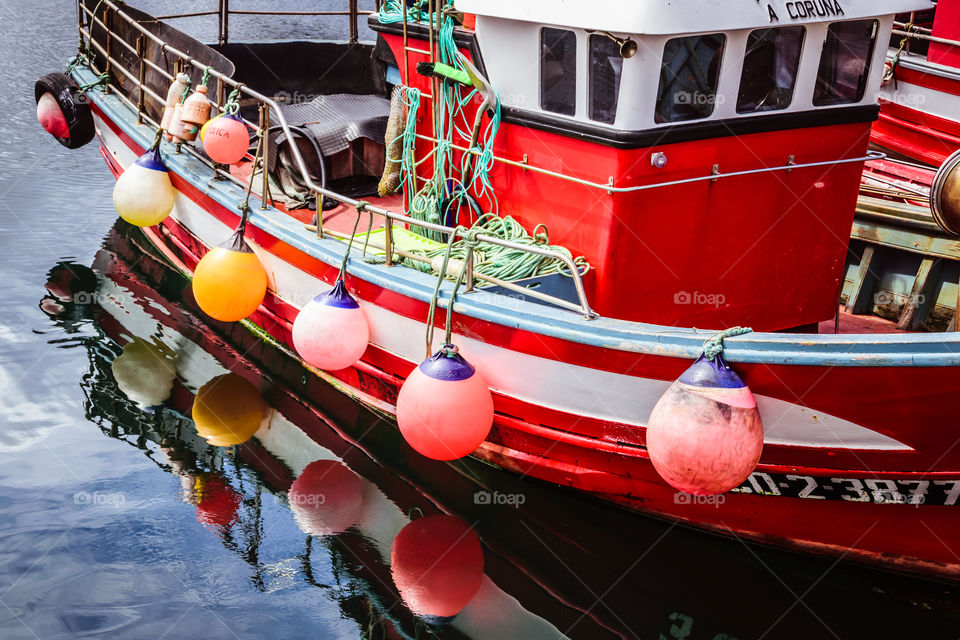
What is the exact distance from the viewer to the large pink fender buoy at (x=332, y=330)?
→ 564cm

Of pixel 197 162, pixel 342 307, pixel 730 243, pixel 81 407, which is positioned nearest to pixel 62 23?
pixel 197 162

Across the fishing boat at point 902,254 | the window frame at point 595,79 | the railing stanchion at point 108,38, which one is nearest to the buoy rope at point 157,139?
the railing stanchion at point 108,38

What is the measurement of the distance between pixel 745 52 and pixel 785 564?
9.10 ft

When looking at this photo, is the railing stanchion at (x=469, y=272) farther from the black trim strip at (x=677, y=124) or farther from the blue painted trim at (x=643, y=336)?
the black trim strip at (x=677, y=124)

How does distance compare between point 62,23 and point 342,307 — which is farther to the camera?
point 62,23

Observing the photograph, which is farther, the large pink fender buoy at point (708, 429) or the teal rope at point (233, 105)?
the teal rope at point (233, 105)

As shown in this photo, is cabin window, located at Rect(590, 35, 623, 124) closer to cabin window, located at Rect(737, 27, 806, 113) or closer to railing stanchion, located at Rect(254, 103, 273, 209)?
cabin window, located at Rect(737, 27, 806, 113)

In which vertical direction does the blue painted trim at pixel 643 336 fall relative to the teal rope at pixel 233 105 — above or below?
below

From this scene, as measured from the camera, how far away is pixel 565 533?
5.49 meters

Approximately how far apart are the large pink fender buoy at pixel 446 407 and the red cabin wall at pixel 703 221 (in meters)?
0.96

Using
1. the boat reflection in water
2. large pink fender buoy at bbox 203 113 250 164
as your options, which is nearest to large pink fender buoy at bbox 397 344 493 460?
the boat reflection in water

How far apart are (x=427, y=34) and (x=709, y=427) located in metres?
3.38

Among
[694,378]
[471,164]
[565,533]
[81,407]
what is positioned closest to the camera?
[694,378]

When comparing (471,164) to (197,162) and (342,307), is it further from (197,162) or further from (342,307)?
(197,162)
